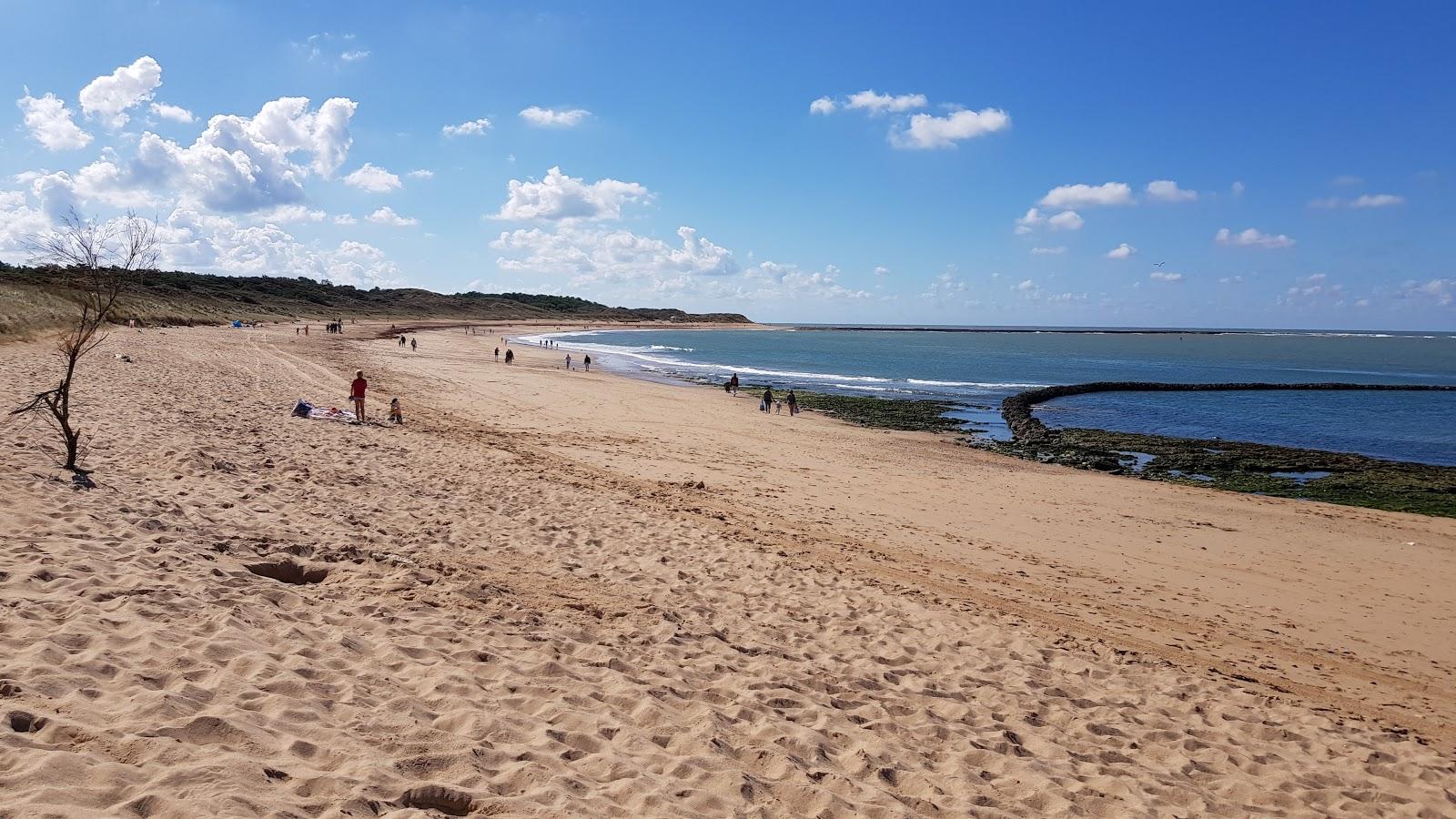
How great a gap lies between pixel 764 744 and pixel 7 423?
39.1 ft

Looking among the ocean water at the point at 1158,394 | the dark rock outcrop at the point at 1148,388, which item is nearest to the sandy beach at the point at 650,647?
the ocean water at the point at 1158,394

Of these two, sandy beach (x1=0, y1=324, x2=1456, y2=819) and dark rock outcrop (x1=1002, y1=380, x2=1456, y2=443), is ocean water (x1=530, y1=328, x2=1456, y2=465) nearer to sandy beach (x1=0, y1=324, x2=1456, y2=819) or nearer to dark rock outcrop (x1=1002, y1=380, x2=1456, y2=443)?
dark rock outcrop (x1=1002, y1=380, x2=1456, y2=443)

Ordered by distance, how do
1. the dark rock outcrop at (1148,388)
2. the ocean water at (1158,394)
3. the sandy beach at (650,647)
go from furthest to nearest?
the dark rock outcrop at (1148,388) < the ocean water at (1158,394) < the sandy beach at (650,647)

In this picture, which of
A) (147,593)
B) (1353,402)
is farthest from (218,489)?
(1353,402)

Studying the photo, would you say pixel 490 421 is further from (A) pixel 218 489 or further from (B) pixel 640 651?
(B) pixel 640 651

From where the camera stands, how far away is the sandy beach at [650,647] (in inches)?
162

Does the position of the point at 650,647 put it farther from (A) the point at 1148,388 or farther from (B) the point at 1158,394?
(A) the point at 1148,388

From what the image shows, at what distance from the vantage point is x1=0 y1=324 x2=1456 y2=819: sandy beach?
162 inches

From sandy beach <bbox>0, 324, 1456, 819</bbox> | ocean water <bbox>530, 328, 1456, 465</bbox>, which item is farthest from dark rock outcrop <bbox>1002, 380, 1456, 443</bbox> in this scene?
sandy beach <bbox>0, 324, 1456, 819</bbox>

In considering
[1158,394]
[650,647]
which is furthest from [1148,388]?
[650,647]

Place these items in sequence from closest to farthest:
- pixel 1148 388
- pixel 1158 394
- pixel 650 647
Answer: pixel 650 647 → pixel 1158 394 → pixel 1148 388

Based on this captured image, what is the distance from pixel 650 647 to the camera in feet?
21.4

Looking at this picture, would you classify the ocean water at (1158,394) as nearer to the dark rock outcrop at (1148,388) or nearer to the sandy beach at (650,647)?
the dark rock outcrop at (1148,388)

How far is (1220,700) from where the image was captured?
6.91m
